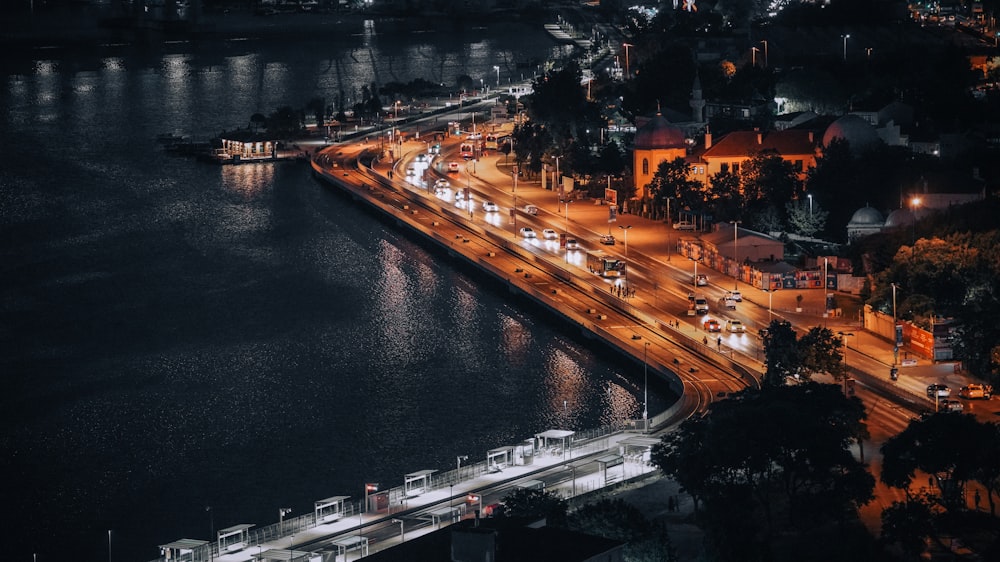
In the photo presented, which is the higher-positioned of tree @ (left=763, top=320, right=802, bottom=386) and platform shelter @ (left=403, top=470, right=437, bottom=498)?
tree @ (left=763, top=320, right=802, bottom=386)

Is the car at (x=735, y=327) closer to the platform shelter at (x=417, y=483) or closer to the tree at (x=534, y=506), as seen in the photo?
the platform shelter at (x=417, y=483)

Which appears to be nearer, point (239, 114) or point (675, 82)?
point (675, 82)

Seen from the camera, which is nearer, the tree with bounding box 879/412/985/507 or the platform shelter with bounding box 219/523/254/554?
the tree with bounding box 879/412/985/507

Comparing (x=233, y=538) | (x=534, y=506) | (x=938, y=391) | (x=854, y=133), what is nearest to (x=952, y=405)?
(x=938, y=391)

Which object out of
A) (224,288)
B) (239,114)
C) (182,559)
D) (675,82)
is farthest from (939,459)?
(239,114)

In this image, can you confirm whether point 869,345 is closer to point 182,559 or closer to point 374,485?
point 374,485

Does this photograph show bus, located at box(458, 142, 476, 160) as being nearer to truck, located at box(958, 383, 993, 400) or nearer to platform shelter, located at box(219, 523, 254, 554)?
truck, located at box(958, 383, 993, 400)

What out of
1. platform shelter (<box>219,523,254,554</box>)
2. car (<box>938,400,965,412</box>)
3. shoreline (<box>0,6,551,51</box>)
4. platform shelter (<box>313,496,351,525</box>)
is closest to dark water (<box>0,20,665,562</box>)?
platform shelter (<box>313,496,351,525</box>)

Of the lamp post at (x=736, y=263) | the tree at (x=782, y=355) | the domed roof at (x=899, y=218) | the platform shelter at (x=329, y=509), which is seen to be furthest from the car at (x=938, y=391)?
the domed roof at (x=899, y=218)
